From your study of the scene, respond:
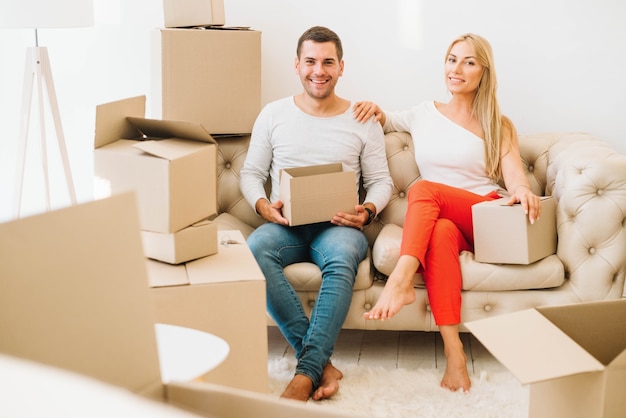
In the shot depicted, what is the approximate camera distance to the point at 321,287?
2.69 metres

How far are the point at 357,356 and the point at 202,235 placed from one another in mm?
855

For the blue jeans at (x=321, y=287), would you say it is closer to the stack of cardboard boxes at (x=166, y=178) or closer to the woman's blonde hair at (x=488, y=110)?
the stack of cardboard boxes at (x=166, y=178)

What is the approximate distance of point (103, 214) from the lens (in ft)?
3.54

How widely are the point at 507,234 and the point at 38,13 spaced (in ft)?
5.63

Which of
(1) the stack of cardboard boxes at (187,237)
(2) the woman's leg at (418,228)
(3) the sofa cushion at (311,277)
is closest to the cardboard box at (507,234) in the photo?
(2) the woman's leg at (418,228)

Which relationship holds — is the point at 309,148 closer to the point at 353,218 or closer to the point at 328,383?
the point at 353,218

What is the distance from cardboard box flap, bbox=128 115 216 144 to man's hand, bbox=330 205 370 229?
0.65 m

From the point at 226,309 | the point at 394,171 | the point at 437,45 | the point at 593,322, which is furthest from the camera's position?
the point at 437,45

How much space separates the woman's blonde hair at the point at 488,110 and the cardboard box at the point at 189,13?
0.89 meters

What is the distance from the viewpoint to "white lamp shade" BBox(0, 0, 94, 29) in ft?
9.15

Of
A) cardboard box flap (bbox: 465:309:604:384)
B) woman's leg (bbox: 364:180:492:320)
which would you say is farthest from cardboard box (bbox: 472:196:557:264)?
cardboard box flap (bbox: 465:309:604:384)

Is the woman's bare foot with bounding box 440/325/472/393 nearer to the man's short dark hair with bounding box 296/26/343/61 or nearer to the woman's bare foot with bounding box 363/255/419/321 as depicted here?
the woman's bare foot with bounding box 363/255/419/321

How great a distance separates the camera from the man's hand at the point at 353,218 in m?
2.85

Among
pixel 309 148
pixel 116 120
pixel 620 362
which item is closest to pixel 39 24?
pixel 116 120
